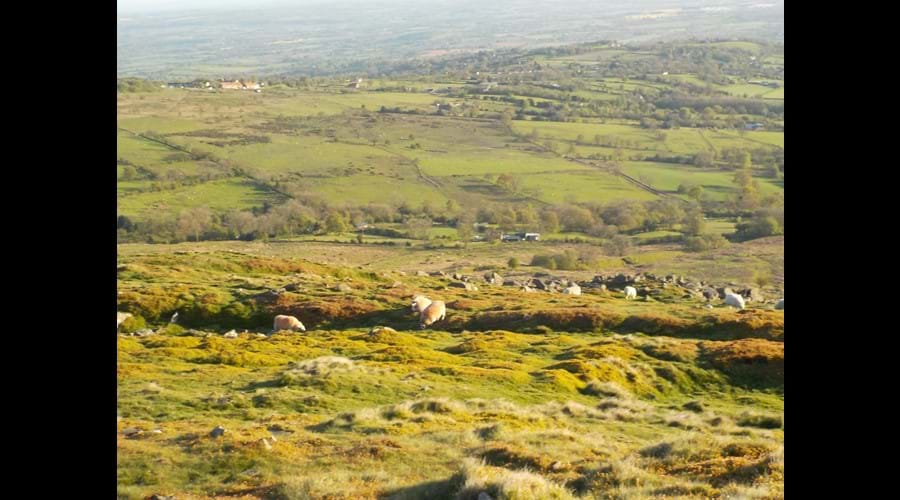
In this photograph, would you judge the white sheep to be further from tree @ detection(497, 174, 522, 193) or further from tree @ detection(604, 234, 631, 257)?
tree @ detection(497, 174, 522, 193)

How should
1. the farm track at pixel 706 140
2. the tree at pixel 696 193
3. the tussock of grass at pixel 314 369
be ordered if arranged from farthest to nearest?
the farm track at pixel 706 140
the tree at pixel 696 193
the tussock of grass at pixel 314 369

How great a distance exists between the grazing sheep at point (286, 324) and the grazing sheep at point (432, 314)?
6.26 m

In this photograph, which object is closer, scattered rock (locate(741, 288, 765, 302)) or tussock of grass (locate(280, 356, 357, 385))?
tussock of grass (locate(280, 356, 357, 385))

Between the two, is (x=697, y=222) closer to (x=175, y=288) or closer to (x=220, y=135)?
(x=175, y=288)

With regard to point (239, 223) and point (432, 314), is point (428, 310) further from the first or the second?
point (239, 223)

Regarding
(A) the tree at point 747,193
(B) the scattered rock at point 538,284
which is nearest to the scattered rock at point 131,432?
(B) the scattered rock at point 538,284

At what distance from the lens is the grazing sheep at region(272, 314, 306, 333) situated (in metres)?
41.8

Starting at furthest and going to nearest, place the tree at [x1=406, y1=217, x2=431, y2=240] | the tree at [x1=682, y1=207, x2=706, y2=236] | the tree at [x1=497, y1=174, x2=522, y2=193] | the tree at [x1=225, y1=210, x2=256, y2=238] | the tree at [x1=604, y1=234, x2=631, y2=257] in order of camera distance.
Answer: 1. the tree at [x1=497, y1=174, x2=522, y2=193]
2. the tree at [x1=406, y1=217, x2=431, y2=240]
3. the tree at [x1=225, y1=210, x2=256, y2=238]
4. the tree at [x1=682, y1=207, x2=706, y2=236]
5. the tree at [x1=604, y1=234, x2=631, y2=257]

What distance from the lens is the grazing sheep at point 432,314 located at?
144 feet

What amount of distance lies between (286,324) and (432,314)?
7.73 m

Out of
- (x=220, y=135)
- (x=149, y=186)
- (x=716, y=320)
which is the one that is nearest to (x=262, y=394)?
(x=716, y=320)

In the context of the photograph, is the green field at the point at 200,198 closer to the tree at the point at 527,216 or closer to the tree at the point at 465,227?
the tree at the point at 465,227

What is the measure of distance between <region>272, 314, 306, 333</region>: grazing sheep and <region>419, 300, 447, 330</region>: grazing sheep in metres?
6.26

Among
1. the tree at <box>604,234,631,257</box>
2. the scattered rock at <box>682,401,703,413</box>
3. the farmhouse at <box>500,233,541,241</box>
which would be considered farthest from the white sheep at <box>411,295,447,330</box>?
the farmhouse at <box>500,233,541,241</box>
